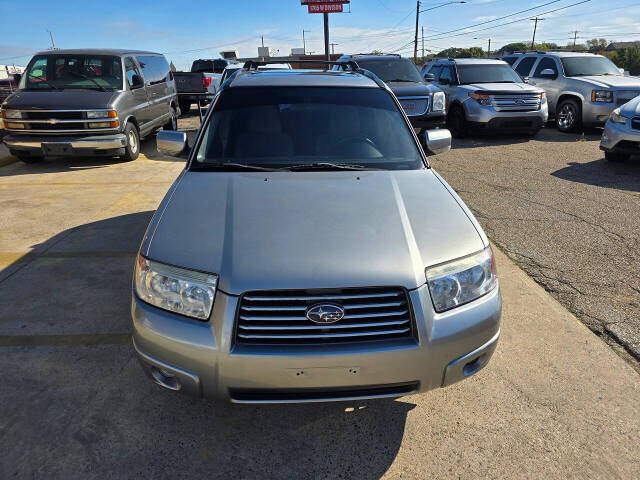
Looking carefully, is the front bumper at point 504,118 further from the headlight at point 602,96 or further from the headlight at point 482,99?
the headlight at point 602,96

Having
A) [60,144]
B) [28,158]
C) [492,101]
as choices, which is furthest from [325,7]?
[60,144]

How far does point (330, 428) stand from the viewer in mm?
2473

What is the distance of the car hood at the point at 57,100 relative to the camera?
8156 millimetres

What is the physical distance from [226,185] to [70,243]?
306cm

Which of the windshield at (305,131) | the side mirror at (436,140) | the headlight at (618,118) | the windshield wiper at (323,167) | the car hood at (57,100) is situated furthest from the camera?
the car hood at (57,100)

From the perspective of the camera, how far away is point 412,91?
10266mm

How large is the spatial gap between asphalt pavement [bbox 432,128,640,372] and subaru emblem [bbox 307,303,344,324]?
7.25 feet

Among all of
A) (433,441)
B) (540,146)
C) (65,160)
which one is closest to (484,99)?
(540,146)

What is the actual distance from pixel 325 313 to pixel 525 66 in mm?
14375

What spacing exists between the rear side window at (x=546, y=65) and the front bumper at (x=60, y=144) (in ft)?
37.3

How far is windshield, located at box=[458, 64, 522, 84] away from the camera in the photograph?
11.9 metres

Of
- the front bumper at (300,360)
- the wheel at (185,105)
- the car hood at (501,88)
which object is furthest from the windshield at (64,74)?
the front bumper at (300,360)

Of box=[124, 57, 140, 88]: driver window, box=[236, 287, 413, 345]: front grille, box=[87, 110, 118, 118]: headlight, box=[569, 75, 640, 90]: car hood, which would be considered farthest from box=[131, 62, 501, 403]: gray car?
box=[569, 75, 640, 90]: car hood

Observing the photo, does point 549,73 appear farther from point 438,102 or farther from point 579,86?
point 438,102
